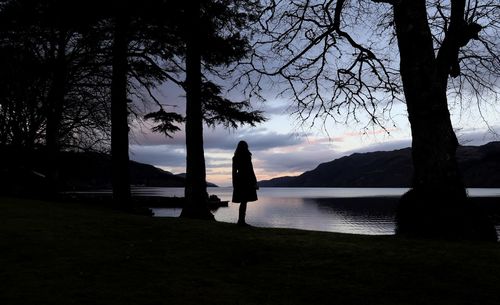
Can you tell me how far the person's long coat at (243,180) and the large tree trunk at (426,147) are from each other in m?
3.52

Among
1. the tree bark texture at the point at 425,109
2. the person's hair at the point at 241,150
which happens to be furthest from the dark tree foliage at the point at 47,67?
the tree bark texture at the point at 425,109

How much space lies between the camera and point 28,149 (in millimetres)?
23234

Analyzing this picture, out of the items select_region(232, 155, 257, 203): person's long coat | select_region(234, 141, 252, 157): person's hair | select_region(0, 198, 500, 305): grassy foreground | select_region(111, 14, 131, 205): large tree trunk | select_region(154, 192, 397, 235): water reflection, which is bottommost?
select_region(154, 192, 397, 235): water reflection

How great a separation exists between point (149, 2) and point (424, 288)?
13.0 metres

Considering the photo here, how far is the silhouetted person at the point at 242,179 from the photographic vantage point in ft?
35.1

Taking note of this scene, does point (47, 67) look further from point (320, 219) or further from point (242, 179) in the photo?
point (320, 219)

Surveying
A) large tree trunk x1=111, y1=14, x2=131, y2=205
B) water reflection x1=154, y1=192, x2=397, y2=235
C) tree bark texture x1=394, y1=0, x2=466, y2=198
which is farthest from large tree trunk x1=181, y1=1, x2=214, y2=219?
water reflection x1=154, y1=192, x2=397, y2=235

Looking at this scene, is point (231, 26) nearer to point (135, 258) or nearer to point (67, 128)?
point (135, 258)

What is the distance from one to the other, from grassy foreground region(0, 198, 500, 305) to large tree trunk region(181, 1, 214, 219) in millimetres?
5469

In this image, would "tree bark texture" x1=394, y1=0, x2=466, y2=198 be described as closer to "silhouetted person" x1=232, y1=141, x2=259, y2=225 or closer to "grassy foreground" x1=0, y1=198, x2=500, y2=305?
"grassy foreground" x1=0, y1=198, x2=500, y2=305

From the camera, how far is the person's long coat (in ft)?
35.1

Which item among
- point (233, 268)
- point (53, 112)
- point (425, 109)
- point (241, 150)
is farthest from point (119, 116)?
point (233, 268)

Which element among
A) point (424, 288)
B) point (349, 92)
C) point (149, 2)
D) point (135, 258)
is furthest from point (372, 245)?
point (149, 2)

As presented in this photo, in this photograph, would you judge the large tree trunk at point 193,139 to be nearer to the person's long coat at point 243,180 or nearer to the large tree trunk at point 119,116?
the large tree trunk at point 119,116
